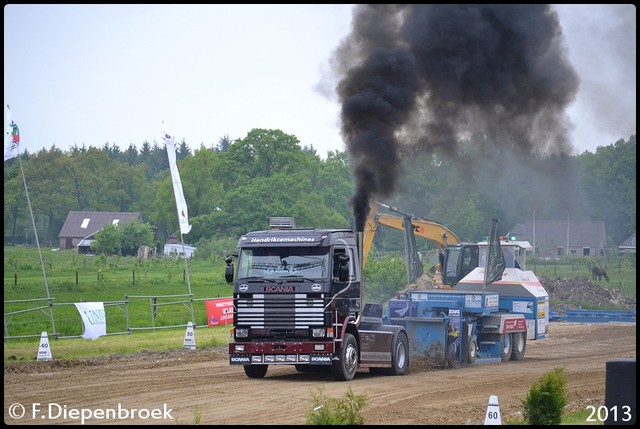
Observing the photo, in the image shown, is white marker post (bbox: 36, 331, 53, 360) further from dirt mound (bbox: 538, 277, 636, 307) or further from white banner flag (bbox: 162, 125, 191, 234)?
dirt mound (bbox: 538, 277, 636, 307)

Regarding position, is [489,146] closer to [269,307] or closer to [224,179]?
[269,307]

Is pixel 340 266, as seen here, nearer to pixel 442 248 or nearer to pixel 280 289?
pixel 280 289

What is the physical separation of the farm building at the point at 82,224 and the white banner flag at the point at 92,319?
6867 centimetres

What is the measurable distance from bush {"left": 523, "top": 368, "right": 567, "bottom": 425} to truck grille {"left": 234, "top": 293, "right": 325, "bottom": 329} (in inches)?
264

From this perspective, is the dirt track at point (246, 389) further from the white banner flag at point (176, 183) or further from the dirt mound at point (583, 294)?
the dirt mound at point (583, 294)

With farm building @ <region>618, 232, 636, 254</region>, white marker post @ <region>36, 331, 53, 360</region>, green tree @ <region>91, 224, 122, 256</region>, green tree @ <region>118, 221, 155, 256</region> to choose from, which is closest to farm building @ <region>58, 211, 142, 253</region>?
green tree @ <region>118, 221, 155, 256</region>

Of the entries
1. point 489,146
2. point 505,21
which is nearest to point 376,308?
point 505,21

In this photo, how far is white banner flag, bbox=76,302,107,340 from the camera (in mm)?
29781

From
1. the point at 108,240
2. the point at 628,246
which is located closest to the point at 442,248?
the point at 108,240

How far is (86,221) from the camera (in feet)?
326

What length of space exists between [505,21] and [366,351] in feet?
31.5

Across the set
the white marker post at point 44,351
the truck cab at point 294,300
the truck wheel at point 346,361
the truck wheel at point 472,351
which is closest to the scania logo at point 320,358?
the truck cab at point 294,300

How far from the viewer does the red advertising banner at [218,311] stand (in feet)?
119

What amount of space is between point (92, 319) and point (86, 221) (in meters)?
71.4
